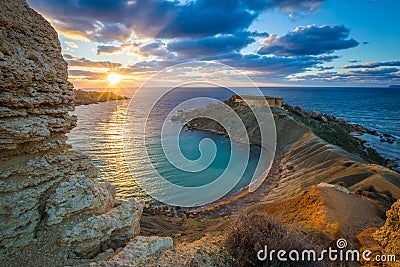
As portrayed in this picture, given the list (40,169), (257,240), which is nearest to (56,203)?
(40,169)

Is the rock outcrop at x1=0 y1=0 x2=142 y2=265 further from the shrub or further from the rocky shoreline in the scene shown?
the shrub

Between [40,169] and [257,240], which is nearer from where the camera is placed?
[257,240]

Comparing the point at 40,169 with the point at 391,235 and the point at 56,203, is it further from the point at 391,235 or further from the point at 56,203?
the point at 391,235

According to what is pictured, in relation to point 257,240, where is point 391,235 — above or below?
below

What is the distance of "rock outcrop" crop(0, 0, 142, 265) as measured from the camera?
23.9ft

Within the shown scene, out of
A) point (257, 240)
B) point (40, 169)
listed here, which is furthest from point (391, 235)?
point (40, 169)

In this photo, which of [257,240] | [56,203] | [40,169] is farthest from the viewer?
[40,169]

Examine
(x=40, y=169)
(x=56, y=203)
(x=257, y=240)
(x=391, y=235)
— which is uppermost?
(x=40, y=169)

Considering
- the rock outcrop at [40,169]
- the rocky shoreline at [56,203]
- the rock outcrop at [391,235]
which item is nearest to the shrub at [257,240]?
the rocky shoreline at [56,203]

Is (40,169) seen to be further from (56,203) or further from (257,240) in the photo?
(257,240)

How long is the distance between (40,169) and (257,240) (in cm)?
755

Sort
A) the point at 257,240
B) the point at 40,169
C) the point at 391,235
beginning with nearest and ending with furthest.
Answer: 1. the point at 257,240
2. the point at 40,169
3. the point at 391,235

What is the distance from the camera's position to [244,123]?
56.1 meters

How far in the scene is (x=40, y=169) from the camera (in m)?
8.19
